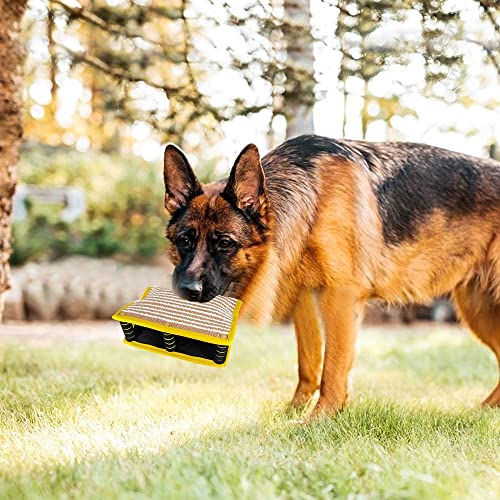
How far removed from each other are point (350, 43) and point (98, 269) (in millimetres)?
7815

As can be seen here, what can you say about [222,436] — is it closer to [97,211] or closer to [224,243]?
[224,243]

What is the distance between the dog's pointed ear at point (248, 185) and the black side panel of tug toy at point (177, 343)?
2.88 ft

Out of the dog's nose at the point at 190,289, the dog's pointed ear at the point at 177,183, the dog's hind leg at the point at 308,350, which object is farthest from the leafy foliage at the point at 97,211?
the dog's nose at the point at 190,289

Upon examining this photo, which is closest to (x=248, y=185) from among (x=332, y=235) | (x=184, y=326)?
(x=332, y=235)

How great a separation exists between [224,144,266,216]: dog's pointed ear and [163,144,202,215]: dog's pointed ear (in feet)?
0.84

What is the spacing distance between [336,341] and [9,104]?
9.99ft

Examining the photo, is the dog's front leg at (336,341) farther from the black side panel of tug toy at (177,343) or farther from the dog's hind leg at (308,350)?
the black side panel of tug toy at (177,343)

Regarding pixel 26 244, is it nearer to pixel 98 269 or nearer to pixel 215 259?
pixel 98 269

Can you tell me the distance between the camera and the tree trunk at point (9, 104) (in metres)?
5.10

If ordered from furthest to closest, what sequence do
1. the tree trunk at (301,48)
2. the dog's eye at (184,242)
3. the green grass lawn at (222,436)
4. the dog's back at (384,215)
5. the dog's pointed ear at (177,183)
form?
1. the tree trunk at (301,48)
2. the dog's back at (384,215)
3. the dog's pointed ear at (177,183)
4. the dog's eye at (184,242)
5. the green grass lawn at (222,436)

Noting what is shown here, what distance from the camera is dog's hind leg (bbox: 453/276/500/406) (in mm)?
5117

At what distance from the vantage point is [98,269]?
12.1 m

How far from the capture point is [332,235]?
430 centimetres

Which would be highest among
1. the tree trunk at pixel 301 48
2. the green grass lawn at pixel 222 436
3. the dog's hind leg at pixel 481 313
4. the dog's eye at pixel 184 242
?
the tree trunk at pixel 301 48
